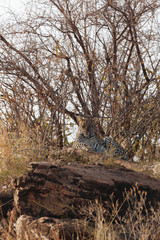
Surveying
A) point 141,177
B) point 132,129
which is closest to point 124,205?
point 141,177

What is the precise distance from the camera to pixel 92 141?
7.54m

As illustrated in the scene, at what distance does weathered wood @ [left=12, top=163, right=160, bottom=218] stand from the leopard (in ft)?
8.66

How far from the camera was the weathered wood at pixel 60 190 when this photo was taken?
4.39m

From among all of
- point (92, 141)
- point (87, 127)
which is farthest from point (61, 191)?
point (87, 127)

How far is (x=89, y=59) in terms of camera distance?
8633 millimetres

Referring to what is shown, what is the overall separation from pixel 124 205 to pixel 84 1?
5617mm

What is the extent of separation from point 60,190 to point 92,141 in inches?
125

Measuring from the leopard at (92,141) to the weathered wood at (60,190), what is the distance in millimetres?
2640

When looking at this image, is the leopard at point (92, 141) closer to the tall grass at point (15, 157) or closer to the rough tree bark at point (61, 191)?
the tall grass at point (15, 157)

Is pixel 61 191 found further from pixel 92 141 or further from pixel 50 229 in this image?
pixel 92 141

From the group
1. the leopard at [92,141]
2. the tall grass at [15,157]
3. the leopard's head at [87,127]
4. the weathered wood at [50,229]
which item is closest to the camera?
the weathered wood at [50,229]

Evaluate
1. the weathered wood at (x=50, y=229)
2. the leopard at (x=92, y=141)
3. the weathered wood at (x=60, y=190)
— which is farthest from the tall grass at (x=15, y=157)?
the leopard at (x=92, y=141)

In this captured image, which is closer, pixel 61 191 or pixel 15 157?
pixel 61 191

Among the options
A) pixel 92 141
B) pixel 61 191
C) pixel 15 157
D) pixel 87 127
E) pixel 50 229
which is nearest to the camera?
pixel 50 229
